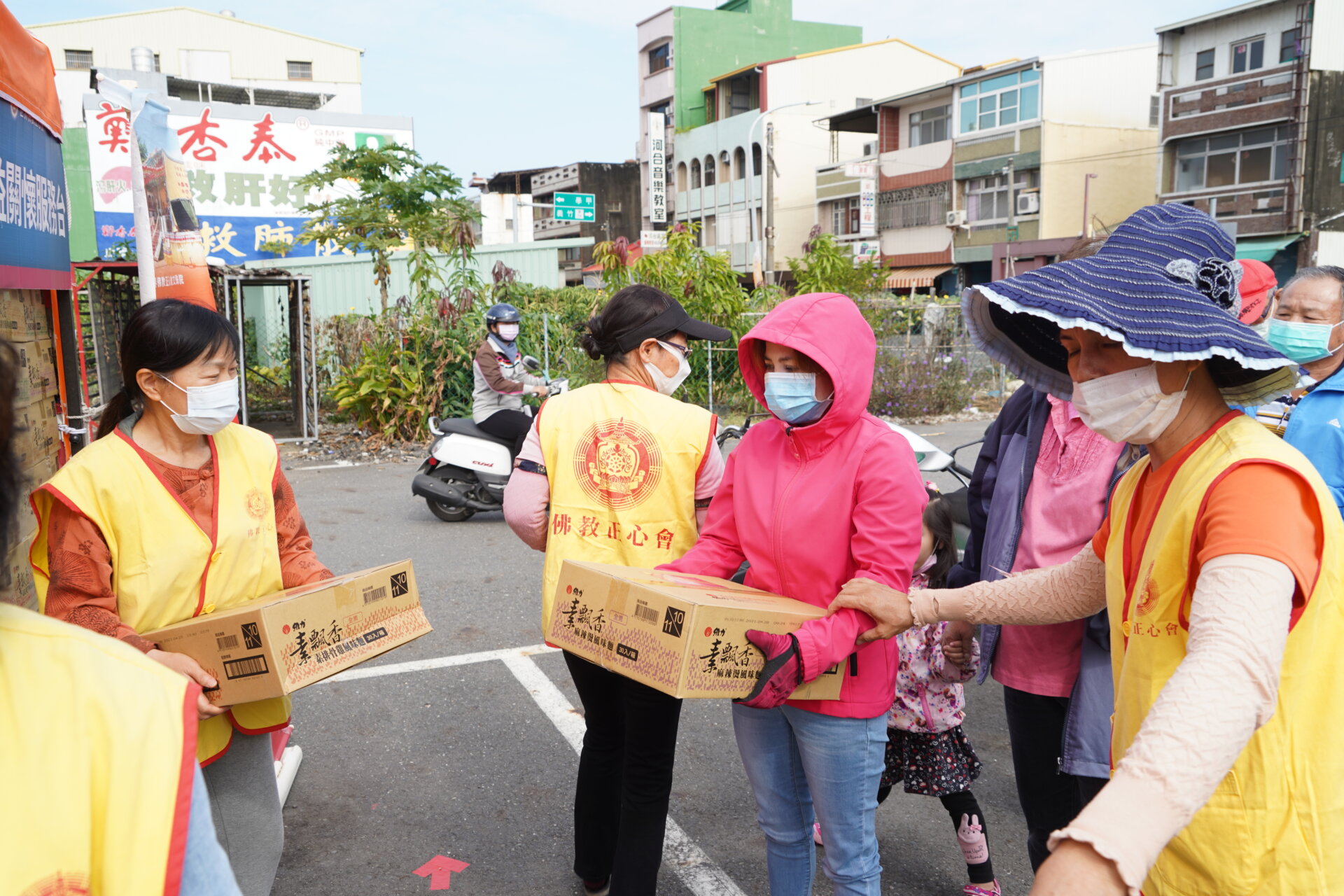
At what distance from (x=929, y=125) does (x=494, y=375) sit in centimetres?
3270

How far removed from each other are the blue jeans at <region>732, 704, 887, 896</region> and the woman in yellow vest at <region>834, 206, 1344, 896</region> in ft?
2.59

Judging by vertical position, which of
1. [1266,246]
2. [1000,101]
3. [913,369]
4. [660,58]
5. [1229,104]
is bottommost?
[913,369]

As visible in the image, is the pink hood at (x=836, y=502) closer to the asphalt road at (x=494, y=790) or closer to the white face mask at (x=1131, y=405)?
the white face mask at (x=1131, y=405)

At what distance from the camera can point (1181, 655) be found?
55.9 inches

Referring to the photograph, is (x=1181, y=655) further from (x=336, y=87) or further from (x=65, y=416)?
(x=336, y=87)

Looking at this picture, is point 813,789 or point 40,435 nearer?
point 813,789

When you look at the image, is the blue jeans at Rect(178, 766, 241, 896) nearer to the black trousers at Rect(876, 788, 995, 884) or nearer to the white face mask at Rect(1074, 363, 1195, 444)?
the white face mask at Rect(1074, 363, 1195, 444)

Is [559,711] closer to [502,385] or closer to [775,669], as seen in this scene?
[775,669]

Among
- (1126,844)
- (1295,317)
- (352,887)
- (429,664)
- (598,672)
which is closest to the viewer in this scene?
(1126,844)

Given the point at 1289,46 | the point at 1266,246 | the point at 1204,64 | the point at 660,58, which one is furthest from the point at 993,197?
the point at 660,58

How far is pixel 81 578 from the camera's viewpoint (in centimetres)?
214

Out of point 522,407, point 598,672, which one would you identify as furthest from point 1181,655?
point 522,407

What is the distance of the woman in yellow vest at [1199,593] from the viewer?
1.17 meters

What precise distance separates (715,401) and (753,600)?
1232cm
